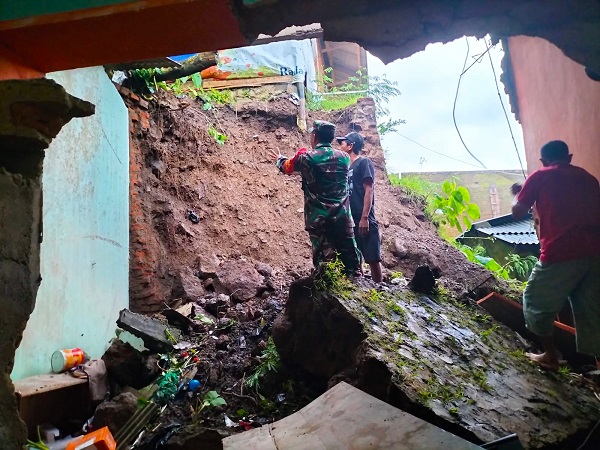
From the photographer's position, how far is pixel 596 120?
3396 millimetres

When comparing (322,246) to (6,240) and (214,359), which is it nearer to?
(214,359)

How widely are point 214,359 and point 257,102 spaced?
5065 millimetres

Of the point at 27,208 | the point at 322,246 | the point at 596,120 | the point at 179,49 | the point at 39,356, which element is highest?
the point at 179,49

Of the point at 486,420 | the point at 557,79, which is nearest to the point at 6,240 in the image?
the point at 486,420

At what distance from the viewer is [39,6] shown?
258 cm

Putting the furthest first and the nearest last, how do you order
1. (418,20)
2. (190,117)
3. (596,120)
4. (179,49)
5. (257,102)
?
(257,102) < (190,117) < (596,120) < (179,49) < (418,20)

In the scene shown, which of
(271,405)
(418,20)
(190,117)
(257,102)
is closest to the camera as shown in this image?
(418,20)

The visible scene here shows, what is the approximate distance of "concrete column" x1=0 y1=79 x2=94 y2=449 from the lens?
1950 millimetres

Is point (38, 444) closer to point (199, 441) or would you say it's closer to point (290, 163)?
point (199, 441)

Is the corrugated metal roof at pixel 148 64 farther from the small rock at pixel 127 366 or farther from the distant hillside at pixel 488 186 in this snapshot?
the distant hillside at pixel 488 186

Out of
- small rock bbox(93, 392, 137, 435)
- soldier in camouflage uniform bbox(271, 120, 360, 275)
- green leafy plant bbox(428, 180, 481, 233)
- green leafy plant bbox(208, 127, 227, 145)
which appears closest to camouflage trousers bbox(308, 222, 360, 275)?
soldier in camouflage uniform bbox(271, 120, 360, 275)

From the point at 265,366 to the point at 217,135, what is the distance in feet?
14.2

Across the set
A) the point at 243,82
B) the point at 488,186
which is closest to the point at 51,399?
the point at 243,82

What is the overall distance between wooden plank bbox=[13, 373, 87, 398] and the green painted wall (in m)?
2.25
